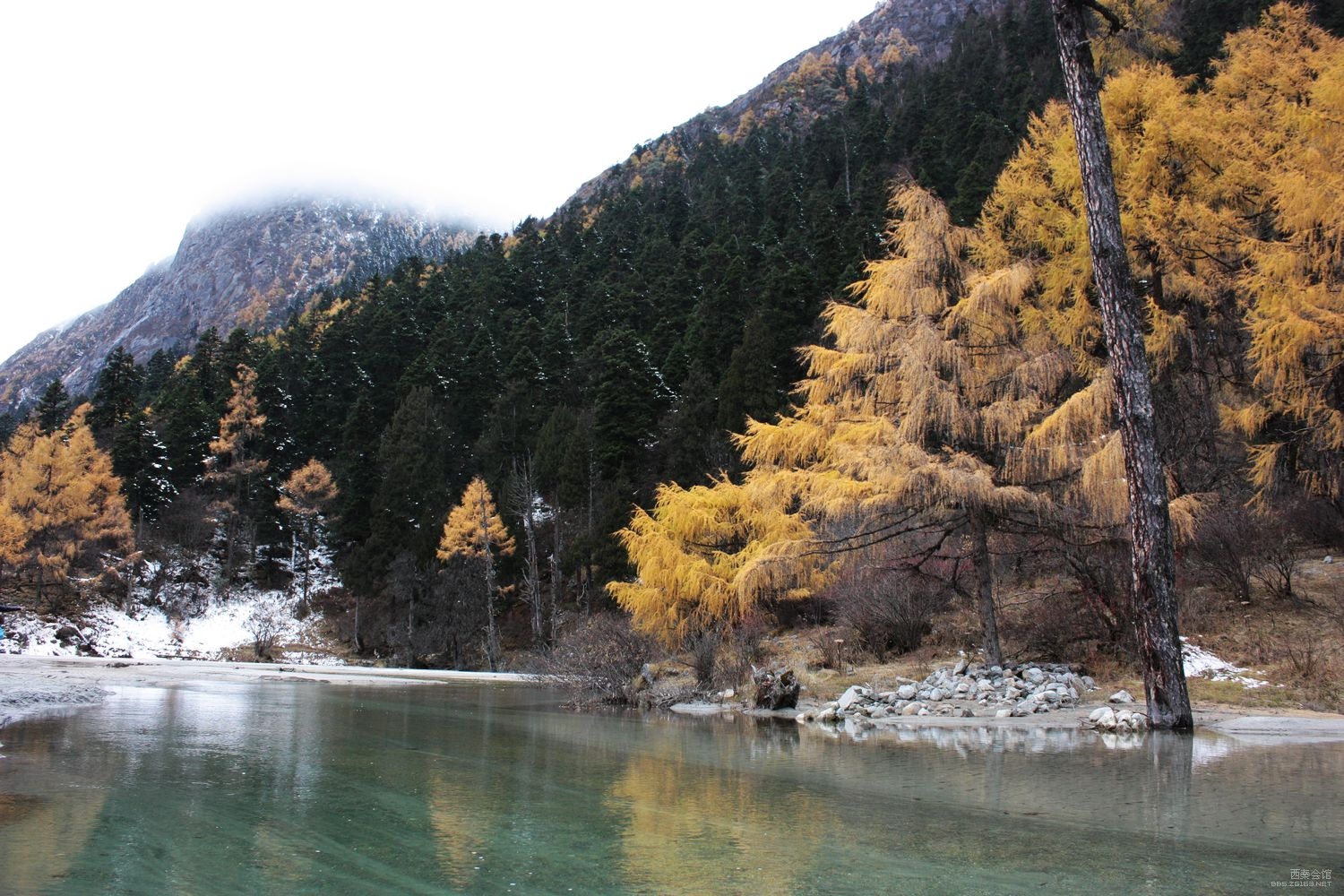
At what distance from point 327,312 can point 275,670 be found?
59.3 m

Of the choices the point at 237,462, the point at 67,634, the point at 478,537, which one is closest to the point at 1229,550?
the point at 478,537

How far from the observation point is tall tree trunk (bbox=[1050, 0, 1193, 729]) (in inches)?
344

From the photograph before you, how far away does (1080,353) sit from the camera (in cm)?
1844

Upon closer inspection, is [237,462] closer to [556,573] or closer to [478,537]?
[478,537]

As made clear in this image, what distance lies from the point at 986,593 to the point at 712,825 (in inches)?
378

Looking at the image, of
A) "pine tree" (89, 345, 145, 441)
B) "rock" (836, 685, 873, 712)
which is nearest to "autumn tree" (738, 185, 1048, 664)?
"rock" (836, 685, 873, 712)

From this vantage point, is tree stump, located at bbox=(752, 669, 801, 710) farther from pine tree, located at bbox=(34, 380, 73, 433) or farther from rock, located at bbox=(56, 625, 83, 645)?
pine tree, located at bbox=(34, 380, 73, 433)

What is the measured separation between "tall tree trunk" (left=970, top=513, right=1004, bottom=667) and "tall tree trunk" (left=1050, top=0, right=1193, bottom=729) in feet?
14.0

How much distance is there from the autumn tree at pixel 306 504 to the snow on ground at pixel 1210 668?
47.6 metres

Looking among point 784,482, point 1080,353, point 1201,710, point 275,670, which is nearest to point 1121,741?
point 1201,710

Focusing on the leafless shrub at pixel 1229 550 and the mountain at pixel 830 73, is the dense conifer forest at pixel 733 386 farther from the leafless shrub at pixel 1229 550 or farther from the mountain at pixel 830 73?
the mountain at pixel 830 73

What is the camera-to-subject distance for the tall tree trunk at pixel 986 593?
13352 mm

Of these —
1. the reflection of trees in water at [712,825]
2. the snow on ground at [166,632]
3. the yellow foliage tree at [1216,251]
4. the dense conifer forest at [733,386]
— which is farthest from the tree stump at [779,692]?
the snow on ground at [166,632]

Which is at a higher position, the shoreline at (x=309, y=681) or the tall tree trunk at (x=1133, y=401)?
the tall tree trunk at (x=1133, y=401)
